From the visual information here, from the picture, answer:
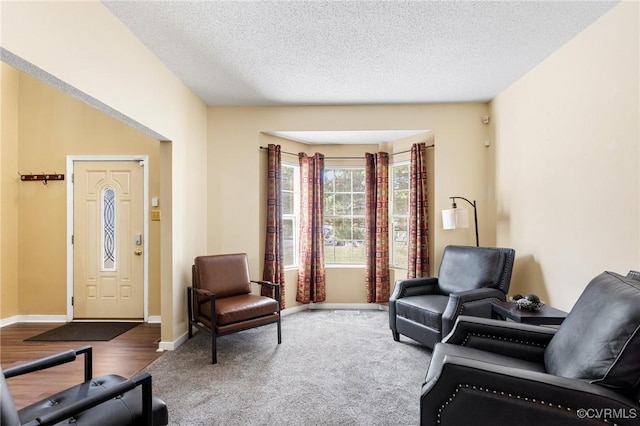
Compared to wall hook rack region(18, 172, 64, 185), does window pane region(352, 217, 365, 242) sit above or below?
below

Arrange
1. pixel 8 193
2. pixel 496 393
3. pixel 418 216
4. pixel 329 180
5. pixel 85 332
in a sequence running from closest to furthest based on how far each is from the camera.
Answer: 1. pixel 496 393
2. pixel 85 332
3. pixel 8 193
4. pixel 418 216
5. pixel 329 180

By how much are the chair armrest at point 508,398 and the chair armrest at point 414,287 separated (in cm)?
173

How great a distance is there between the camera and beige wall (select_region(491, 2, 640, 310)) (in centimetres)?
201

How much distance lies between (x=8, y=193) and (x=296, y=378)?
4.30 meters

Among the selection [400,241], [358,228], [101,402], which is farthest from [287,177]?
[101,402]

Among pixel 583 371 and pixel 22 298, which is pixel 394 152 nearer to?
pixel 583 371

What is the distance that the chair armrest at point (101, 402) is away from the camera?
3.46 feet

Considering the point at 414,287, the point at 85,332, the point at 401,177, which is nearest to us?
the point at 414,287

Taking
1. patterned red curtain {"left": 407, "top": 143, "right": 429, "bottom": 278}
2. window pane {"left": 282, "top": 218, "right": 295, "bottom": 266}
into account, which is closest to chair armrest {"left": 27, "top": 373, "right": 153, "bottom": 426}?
window pane {"left": 282, "top": 218, "right": 295, "bottom": 266}

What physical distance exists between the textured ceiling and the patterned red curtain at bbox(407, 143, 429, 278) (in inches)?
32.8

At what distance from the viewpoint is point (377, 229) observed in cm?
419

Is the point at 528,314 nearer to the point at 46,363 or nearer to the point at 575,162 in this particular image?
the point at 575,162

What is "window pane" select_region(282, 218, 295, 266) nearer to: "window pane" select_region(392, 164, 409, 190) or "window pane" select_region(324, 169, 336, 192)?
"window pane" select_region(324, 169, 336, 192)

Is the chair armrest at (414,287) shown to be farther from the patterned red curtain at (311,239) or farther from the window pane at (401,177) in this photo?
the window pane at (401,177)
